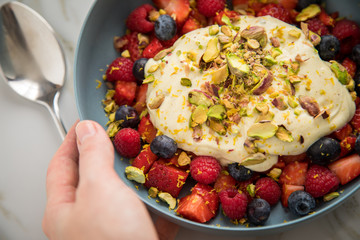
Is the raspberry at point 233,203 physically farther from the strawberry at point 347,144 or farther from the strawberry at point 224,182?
the strawberry at point 347,144

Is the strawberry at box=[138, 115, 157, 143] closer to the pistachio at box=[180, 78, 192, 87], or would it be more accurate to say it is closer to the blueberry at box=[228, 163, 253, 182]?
the pistachio at box=[180, 78, 192, 87]

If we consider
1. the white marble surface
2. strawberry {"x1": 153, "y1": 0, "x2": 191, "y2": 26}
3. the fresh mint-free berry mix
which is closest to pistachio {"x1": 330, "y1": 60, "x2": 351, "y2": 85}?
the fresh mint-free berry mix

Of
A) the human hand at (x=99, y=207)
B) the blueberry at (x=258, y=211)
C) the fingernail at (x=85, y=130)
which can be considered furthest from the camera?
the blueberry at (x=258, y=211)

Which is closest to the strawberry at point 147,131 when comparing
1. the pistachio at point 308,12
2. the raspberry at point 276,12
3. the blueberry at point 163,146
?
the blueberry at point 163,146

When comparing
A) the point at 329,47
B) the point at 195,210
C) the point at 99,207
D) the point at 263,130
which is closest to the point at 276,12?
the point at 329,47

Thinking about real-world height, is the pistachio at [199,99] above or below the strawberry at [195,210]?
above

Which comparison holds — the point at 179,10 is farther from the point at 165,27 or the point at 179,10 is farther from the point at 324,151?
the point at 324,151

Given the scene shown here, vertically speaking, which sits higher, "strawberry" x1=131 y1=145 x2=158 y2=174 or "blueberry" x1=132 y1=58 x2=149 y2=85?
"blueberry" x1=132 y1=58 x2=149 y2=85

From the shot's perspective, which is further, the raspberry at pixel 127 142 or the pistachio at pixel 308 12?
the pistachio at pixel 308 12
